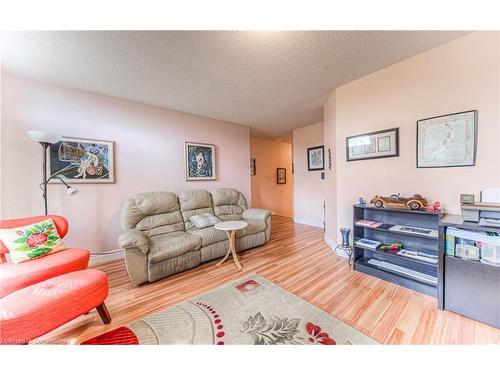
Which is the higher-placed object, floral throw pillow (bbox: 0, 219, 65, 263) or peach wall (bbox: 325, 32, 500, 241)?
peach wall (bbox: 325, 32, 500, 241)

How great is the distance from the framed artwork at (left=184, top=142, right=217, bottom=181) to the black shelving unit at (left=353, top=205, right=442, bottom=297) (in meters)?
2.68

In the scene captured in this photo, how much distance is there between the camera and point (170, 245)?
2156mm

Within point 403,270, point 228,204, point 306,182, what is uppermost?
point 306,182

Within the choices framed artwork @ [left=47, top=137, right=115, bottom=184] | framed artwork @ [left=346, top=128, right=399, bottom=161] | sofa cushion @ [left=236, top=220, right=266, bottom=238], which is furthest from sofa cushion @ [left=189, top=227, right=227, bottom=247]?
framed artwork @ [left=346, top=128, right=399, bottom=161]

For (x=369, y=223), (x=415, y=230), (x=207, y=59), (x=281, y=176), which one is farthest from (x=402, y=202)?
(x=281, y=176)

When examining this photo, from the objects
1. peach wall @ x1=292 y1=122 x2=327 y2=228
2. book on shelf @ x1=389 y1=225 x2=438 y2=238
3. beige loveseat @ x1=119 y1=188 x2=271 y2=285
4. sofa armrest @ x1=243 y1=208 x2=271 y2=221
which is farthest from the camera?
peach wall @ x1=292 y1=122 x2=327 y2=228

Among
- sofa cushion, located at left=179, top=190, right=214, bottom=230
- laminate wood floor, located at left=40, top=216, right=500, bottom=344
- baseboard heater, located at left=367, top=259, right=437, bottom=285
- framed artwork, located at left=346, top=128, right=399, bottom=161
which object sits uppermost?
framed artwork, located at left=346, top=128, right=399, bottom=161

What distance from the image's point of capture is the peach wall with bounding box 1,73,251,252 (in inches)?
82.9

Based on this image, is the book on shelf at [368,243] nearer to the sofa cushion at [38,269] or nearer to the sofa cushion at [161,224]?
the sofa cushion at [161,224]

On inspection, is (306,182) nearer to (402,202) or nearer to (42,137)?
(402,202)

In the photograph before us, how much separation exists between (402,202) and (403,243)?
1.70 feet

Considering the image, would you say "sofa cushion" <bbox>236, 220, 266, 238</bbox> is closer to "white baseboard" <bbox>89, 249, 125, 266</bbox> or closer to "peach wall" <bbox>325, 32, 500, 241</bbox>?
"peach wall" <bbox>325, 32, 500, 241</bbox>

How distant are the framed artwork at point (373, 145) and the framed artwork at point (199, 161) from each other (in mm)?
2488
